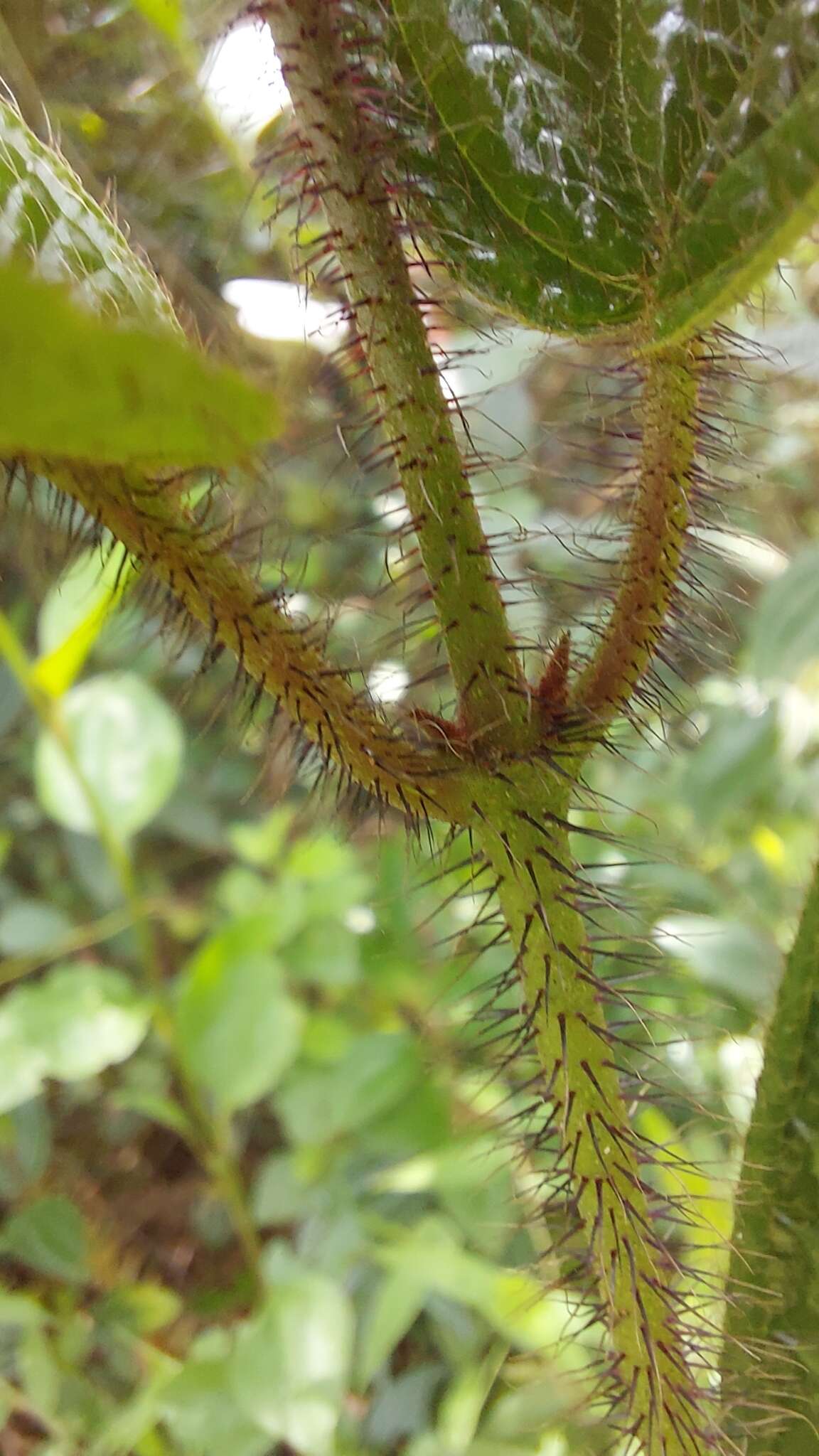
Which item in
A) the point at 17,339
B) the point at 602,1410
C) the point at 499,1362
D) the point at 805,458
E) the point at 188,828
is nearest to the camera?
the point at 17,339

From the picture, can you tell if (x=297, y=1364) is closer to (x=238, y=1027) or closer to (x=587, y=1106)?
(x=238, y=1027)

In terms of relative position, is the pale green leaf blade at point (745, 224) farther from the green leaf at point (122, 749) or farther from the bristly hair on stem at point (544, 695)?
the green leaf at point (122, 749)

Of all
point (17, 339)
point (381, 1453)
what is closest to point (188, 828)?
point (381, 1453)

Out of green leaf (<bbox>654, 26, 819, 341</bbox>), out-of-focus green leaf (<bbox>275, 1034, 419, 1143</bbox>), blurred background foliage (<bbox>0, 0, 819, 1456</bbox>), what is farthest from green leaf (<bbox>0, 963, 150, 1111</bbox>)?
green leaf (<bbox>654, 26, 819, 341</bbox>)

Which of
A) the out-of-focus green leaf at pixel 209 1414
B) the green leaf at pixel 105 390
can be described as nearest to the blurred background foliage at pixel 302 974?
the out-of-focus green leaf at pixel 209 1414

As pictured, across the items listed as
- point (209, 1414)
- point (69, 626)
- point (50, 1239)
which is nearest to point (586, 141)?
point (69, 626)

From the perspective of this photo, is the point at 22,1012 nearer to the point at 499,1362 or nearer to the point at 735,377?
Answer: the point at 499,1362
